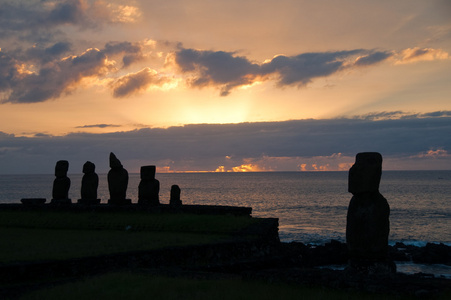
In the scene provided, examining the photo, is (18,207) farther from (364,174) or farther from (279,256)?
(364,174)

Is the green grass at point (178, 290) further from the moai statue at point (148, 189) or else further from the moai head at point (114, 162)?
the moai head at point (114, 162)

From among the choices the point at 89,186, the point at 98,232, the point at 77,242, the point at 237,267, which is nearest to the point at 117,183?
the point at 89,186

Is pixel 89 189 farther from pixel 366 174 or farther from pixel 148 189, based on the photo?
pixel 366 174

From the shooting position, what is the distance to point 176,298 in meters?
10.2

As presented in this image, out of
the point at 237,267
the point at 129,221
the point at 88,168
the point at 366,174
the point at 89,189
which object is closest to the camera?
the point at 366,174

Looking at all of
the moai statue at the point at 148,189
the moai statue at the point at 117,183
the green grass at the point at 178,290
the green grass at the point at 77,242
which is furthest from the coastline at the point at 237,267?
the moai statue at the point at 148,189

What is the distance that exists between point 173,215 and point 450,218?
43429mm

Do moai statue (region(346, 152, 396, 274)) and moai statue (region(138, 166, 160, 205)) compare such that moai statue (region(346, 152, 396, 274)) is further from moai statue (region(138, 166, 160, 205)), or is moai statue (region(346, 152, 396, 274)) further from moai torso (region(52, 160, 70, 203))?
moai torso (region(52, 160, 70, 203))

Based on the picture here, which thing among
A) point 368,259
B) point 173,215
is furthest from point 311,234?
point 368,259

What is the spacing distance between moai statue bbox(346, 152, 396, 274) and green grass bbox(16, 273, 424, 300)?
372 cm

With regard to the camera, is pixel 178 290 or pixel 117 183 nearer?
pixel 178 290

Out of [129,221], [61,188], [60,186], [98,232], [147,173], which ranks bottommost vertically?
[98,232]

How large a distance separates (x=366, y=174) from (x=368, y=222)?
4.59 ft

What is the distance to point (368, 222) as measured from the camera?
44.6 ft
